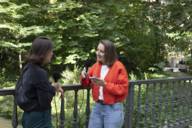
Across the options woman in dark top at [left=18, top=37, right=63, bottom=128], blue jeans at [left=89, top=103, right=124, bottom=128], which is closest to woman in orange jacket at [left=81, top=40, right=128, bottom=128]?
blue jeans at [left=89, top=103, right=124, bottom=128]

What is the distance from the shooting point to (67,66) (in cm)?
1638

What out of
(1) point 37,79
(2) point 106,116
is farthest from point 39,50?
(2) point 106,116

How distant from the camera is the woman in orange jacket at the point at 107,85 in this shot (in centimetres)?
501

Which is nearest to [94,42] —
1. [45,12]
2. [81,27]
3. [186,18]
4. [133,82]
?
[81,27]

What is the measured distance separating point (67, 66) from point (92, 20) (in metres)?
2.07

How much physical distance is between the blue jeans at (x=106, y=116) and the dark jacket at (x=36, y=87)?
4.33 ft

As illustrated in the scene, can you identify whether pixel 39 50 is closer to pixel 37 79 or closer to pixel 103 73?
pixel 37 79

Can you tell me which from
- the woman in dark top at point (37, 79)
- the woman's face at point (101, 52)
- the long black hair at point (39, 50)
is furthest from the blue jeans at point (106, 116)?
the long black hair at point (39, 50)

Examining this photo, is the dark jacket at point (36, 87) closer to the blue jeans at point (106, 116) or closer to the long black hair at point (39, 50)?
the long black hair at point (39, 50)

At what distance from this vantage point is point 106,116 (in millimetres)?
5180

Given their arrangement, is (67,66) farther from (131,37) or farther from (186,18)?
(186,18)

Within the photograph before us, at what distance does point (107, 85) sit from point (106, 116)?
16.2 inches

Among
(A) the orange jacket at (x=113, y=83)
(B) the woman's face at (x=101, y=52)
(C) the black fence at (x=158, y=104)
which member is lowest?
(C) the black fence at (x=158, y=104)

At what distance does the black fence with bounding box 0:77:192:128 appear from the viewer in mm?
6207
